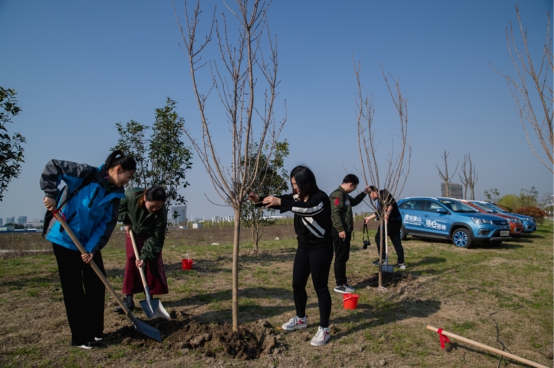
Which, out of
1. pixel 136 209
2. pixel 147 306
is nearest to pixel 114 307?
pixel 147 306

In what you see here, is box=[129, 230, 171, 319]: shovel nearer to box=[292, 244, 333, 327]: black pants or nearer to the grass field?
the grass field

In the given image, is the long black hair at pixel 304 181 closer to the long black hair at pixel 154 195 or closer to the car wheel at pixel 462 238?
the long black hair at pixel 154 195

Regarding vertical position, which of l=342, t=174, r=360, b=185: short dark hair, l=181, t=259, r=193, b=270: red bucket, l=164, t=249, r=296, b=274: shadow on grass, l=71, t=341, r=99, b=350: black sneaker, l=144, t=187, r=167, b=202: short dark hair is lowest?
l=71, t=341, r=99, b=350: black sneaker

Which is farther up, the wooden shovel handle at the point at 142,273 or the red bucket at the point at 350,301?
the wooden shovel handle at the point at 142,273

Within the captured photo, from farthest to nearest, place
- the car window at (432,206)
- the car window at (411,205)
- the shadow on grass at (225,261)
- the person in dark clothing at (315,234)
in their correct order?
1. the car window at (411,205)
2. the car window at (432,206)
3. the shadow on grass at (225,261)
4. the person in dark clothing at (315,234)

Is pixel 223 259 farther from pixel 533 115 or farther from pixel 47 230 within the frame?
pixel 533 115

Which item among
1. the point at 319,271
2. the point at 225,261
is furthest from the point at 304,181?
the point at 225,261

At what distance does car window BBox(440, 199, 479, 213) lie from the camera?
13109 mm

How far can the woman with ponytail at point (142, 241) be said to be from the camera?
15.3 feet

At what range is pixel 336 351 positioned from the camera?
13.4 feet

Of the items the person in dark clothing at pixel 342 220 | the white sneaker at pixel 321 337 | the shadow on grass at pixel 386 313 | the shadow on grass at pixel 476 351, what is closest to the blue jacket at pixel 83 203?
the white sneaker at pixel 321 337

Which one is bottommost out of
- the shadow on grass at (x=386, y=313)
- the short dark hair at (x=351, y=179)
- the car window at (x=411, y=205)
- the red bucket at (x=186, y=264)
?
the shadow on grass at (x=386, y=313)

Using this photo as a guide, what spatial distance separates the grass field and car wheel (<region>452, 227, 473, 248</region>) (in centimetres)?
287

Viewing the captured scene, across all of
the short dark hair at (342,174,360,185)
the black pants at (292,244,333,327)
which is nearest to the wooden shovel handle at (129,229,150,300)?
the black pants at (292,244,333,327)
